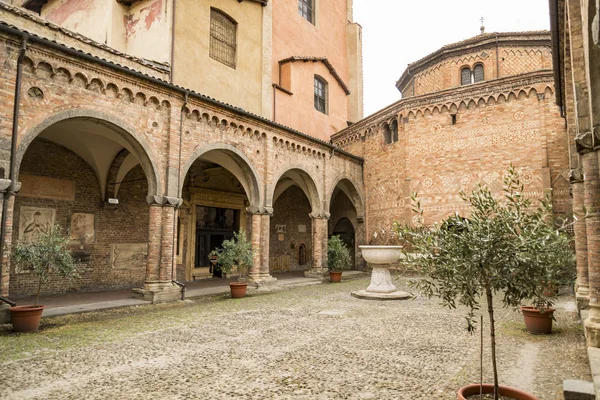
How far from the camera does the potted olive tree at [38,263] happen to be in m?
6.62

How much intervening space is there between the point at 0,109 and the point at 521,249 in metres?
8.43

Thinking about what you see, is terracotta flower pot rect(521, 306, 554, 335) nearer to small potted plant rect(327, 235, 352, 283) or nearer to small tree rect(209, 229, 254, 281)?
small tree rect(209, 229, 254, 281)

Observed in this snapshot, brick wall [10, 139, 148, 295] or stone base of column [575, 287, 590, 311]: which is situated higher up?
brick wall [10, 139, 148, 295]

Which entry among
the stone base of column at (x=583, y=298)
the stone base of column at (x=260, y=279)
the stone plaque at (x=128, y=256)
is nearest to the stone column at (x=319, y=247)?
the stone base of column at (x=260, y=279)

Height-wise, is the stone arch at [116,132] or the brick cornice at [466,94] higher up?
the brick cornice at [466,94]

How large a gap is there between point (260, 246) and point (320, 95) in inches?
438

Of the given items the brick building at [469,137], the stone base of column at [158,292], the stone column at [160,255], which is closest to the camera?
the stone base of column at [158,292]

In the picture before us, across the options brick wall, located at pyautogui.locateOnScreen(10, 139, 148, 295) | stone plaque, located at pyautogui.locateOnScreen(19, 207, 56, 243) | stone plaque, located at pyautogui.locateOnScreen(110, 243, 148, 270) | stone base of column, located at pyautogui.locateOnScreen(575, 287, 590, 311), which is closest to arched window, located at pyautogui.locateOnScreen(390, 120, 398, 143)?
brick wall, located at pyautogui.locateOnScreen(10, 139, 148, 295)

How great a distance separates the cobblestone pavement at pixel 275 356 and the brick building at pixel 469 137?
746cm

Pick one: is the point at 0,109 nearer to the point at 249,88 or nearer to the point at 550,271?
the point at 550,271

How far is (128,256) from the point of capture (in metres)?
12.9

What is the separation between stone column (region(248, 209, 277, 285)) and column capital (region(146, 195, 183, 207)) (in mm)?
3076

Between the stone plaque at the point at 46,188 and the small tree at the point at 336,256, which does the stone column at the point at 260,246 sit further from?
the stone plaque at the point at 46,188

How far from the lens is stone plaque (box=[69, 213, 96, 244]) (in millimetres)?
11562
